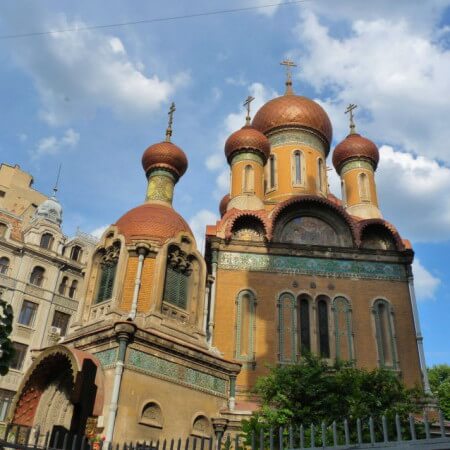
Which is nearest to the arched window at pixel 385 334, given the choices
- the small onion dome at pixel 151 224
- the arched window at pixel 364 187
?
the arched window at pixel 364 187

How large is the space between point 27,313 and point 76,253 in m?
4.42

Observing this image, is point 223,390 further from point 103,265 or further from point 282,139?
point 282,139

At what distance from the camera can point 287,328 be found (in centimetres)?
1495

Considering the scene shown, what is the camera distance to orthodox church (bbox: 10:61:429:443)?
10516mm

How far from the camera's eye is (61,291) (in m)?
24.8

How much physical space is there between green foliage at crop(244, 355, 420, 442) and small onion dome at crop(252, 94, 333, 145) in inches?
486

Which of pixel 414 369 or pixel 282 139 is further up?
pixel 282 139

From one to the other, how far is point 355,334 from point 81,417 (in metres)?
9.18

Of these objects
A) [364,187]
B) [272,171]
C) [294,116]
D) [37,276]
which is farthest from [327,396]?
[37,276]

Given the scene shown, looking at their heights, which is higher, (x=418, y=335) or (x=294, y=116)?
(x=294, y=116)

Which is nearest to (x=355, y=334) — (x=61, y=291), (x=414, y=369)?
(x=414, y=369)

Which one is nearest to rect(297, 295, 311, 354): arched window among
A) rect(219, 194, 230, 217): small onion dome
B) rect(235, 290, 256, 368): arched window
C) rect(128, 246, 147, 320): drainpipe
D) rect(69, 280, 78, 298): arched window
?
rect(235, 290, 256, 368): arched window

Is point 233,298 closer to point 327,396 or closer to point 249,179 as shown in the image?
point 327,396

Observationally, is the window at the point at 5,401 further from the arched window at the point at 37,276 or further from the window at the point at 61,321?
the arched window at the point at 37,276
